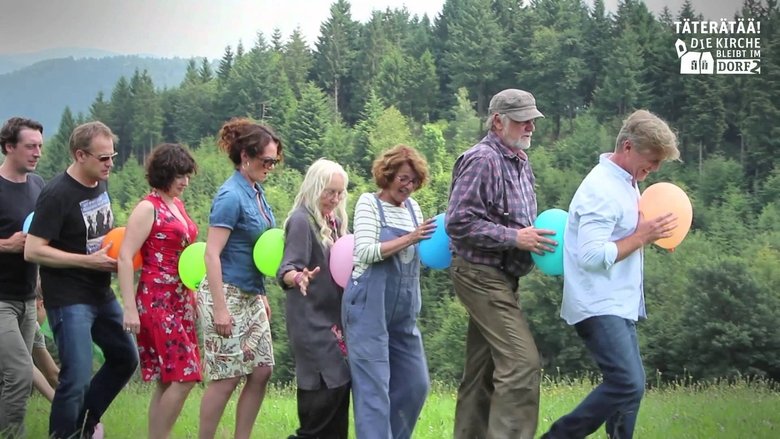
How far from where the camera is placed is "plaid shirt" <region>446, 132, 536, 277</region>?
4.75 m

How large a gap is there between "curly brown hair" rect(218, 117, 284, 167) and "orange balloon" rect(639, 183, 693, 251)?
6.22ft

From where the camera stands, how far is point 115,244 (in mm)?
5352

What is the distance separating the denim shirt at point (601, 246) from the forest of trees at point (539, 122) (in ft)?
136

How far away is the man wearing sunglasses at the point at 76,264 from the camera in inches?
205

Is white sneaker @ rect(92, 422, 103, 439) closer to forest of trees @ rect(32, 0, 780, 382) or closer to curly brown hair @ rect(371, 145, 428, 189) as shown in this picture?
curly brown hair @ rect(371, 145, 428, 189)

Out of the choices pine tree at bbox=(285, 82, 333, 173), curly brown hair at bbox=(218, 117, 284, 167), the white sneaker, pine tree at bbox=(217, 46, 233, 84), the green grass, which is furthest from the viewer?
pine tree at bbox=(217, 46, 233, 84)

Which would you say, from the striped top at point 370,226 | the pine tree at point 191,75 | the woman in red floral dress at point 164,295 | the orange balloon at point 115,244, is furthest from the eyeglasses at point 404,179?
the pine tree at point 191,75

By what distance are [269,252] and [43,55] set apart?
10722 cm

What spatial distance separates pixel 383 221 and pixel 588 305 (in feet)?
3.59

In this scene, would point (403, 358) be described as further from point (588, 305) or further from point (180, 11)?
point (180, 11)

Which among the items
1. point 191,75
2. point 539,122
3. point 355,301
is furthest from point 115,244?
point 191,75

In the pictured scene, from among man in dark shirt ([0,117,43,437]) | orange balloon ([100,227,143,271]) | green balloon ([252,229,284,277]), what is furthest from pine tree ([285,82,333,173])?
green balloon ([252,229,284,277])

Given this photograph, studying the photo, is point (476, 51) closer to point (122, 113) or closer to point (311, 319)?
point (122, 113)

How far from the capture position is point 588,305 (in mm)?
4801
